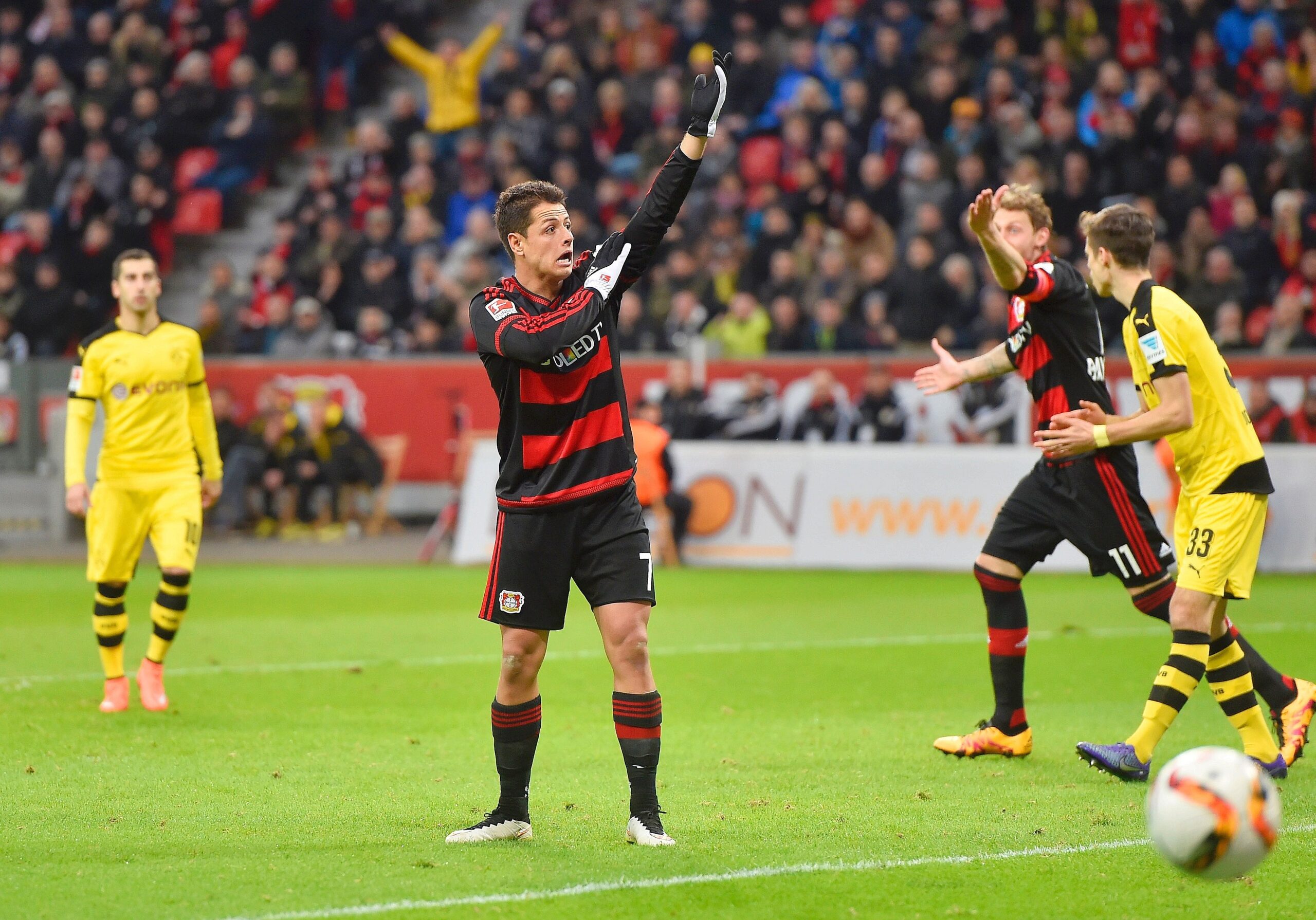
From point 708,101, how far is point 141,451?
4.87 m

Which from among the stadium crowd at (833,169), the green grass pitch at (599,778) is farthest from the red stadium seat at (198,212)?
the green grass pitch at (599,778)

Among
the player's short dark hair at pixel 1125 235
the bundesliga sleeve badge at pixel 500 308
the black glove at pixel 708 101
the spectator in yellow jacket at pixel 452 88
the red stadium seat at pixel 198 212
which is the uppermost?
the spectator in yellow jacket at pixel 452 88

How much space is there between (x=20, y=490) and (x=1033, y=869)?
53.4ft

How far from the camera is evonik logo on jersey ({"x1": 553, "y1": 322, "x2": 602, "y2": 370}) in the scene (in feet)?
17.0

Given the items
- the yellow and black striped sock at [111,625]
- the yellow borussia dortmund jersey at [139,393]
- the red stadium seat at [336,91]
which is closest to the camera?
the yellow and black striped sock at [111,625]

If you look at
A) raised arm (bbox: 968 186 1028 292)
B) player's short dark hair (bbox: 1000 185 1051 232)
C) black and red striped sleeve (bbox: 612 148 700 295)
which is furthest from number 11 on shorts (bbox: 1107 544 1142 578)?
black and red striped sleeve (bbox: 612 148 700 295)

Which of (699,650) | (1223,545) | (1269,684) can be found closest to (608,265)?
(1223,545)

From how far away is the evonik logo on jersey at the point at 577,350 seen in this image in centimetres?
518

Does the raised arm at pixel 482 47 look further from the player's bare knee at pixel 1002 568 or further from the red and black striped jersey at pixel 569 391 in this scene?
the red and black striped jersey at pixel 569 391

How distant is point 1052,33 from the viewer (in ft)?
65.6

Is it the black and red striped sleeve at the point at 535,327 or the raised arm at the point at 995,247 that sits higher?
the raised arm at the point at 995,247

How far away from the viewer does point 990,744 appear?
7.09 m

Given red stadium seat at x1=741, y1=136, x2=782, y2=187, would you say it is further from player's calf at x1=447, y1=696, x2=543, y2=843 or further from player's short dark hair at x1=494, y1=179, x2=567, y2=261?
player's calf at x1=447, y1=696, x2=543, y2=843

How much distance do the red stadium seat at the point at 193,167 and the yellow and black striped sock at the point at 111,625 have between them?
54.2ft
